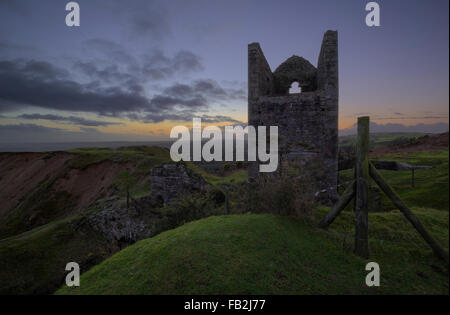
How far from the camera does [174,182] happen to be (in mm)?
12125

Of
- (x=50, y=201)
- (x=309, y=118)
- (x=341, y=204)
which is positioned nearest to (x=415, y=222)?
(x=341, y=204)

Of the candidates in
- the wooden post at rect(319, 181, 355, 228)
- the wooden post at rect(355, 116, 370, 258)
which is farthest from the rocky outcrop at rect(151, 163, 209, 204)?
the wooden post at rect(355, 116, 370, 258)

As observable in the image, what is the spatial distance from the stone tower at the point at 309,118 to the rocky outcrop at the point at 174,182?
3.90 m

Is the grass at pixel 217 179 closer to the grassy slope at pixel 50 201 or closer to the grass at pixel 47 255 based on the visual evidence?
the grassy slope at pixel 50 201

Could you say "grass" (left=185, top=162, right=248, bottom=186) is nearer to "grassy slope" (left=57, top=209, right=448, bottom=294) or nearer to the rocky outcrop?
the rocky outcrop

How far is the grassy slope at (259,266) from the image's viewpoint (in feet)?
10.8

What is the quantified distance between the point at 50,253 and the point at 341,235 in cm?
1184

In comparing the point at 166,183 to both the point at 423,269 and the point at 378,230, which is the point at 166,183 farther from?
the point at 423,269

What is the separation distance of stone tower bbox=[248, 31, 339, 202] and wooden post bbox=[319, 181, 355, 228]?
343 cm

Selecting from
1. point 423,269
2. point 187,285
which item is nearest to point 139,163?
point 187,285

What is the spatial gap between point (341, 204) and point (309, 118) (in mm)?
5233

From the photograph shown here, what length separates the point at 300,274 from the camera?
3.60 m

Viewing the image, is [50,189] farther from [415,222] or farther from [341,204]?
[415,222]
